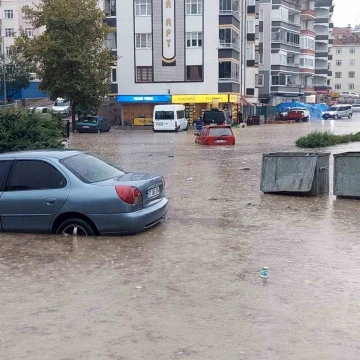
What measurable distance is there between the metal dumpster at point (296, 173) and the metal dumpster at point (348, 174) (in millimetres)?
442

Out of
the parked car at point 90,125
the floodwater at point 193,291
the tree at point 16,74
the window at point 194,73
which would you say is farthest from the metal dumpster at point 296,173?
the tree at point 16,74

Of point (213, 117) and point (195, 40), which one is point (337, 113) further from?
point (213, 117)

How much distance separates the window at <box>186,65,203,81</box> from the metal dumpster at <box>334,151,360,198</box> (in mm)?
48171

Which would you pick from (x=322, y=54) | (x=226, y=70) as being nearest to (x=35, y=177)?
(x=226, y=70)

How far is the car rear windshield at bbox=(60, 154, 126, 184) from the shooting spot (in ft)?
32.0

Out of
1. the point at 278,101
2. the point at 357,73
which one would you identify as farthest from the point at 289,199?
the point at 357,73

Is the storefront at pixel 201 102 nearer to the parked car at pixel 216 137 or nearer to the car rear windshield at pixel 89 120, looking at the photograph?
the car rear windshield at pixel 89 120

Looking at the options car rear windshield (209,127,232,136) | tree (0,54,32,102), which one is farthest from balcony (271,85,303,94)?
car rear windshield (209,127,232,136)

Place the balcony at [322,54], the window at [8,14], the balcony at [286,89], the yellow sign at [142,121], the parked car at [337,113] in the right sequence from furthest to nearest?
the balcony at [322,54] < the balcony at [286,89] < the window at [8,14] < the parked car at [337,113] < the yellow sign at [142,121]

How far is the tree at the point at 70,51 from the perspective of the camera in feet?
171

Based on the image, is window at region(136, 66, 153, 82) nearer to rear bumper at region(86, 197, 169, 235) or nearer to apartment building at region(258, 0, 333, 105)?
apartment building at region(258, 0, 333, 105)

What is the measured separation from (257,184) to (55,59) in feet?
125

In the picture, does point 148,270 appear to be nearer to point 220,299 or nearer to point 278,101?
point 220,299

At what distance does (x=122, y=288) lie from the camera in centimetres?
715
